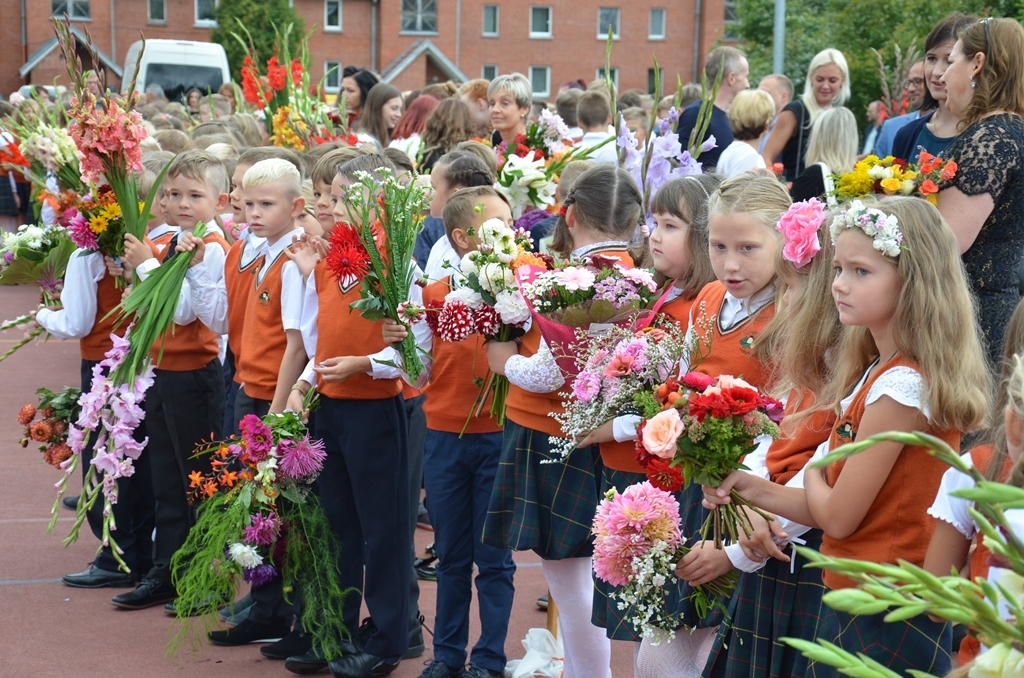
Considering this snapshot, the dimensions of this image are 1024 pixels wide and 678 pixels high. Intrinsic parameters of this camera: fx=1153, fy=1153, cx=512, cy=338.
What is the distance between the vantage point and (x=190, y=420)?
555 cm

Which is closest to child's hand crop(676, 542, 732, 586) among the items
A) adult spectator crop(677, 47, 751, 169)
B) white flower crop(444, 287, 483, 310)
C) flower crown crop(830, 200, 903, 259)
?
flower crown crop(830, 200, 903, 259)

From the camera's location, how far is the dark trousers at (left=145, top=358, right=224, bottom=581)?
18.1ft

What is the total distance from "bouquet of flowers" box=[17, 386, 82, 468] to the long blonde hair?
4367 mm

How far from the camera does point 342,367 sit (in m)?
4.42

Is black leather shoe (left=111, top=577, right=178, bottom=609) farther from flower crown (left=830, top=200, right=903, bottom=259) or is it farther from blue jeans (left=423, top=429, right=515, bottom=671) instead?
flower crown (left=830, top=200, right=903, bottom=259)

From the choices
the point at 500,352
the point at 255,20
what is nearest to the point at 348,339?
the point at 500,352

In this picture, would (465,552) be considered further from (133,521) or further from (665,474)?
(133,521)

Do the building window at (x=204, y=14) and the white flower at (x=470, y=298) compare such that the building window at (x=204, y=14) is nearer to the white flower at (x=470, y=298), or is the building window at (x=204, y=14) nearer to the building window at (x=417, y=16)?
the building window at (x=417, y=16)

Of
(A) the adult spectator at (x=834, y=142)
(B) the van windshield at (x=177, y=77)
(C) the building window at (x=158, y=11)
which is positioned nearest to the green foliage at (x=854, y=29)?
(A) the adult spectator at (x=834, y=142)

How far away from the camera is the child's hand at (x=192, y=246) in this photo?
5.20 metres

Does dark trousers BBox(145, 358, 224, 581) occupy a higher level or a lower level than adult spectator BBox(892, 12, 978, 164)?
lower

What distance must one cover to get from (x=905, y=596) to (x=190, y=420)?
4688mm

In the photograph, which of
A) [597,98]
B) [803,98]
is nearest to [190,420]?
[597,98]

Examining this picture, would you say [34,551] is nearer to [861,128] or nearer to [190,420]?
[190,420]
